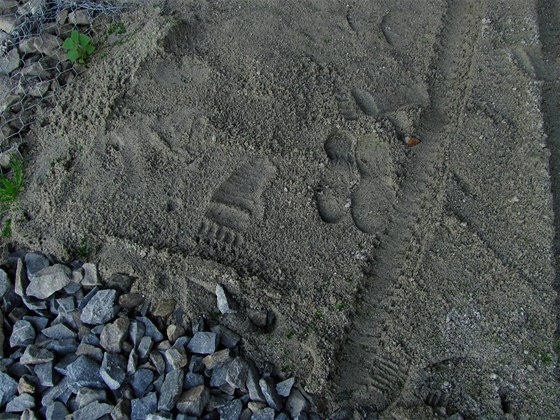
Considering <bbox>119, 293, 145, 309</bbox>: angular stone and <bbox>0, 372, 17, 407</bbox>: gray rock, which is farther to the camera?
<bbox>119, 293, 145, 309</bbox>: angular stone

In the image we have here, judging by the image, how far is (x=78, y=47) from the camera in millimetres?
3490

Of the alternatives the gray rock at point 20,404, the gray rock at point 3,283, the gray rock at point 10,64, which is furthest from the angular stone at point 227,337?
the gray rock at point 10,64

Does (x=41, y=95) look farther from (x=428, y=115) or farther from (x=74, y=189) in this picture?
(x=428, y=115)

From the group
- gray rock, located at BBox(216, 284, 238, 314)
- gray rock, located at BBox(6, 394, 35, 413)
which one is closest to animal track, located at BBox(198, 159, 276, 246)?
gray rock, located at BBox(216, 284, 238, 314)

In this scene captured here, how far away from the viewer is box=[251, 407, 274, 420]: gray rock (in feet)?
8.18

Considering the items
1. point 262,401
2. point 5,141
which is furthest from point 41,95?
point 262,401

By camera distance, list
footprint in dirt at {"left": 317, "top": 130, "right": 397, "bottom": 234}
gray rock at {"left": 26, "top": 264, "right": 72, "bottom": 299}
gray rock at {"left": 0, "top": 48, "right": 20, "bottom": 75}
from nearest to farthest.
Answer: gray rock at {"left": 26, "top": 264, "right": 72, "bottom": 299}
footprint in dirt at {"left": 317, "top": 130, "right": 397, "bottom": 234}
gray rock at {"left": 0, "top": 48, "right": 20, "bottom": 75}

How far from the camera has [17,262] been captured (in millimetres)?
2924

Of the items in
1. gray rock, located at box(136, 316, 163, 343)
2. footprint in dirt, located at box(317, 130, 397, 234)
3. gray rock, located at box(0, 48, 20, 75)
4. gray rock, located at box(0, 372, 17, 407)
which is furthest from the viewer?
gray rock, located at box(0, 48, 20, 75)

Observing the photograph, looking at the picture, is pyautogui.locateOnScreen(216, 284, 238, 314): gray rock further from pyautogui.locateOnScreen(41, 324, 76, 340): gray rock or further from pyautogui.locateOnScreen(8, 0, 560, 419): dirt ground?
pyautogui.locateOnScreen(41, 324, 76, 340): gray rock

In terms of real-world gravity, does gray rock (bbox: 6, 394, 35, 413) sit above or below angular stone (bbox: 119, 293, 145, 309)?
below

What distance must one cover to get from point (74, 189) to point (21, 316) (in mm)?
642

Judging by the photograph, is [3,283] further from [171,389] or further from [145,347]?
[171,389]

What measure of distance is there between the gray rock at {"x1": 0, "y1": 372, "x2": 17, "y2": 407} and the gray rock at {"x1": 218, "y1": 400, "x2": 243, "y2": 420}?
0.87 metres
